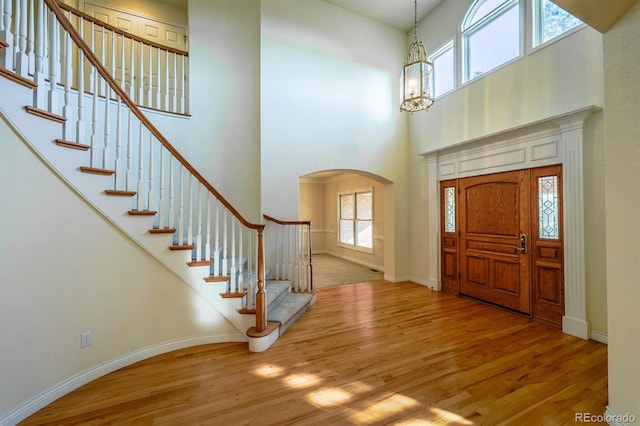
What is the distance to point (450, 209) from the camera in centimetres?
457

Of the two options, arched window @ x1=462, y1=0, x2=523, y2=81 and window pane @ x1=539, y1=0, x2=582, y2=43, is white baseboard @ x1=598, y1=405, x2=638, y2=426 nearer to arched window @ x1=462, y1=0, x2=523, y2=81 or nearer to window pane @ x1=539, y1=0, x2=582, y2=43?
window pane @ x1=539, y1=0, x2=582, y2=43

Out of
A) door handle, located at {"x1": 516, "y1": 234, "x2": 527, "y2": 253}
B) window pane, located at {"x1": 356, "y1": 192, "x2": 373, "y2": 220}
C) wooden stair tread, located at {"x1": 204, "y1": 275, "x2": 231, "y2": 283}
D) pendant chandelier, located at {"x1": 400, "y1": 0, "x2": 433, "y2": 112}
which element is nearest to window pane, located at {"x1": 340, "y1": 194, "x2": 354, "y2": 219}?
window pane, located at {"x1": 356, "y1": 192, "x2": 373, "y2": 220}

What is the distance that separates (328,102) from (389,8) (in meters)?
2.14

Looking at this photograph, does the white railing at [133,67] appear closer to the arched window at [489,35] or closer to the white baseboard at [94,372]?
the white baseboard at [94,372]

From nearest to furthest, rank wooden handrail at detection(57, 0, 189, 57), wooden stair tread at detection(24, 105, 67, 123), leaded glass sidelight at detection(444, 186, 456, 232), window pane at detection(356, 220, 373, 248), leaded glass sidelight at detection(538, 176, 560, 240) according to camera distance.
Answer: wooden stair tread at detection(24, 105, 67, 123)
wooden handrail at detection(57, 0, 189, 57)
leaded glass sidelight at detection(538, 176, 560, 240)
leaded glass sidelight at detection(444, 186, 456, 232)
window pane at detection(356, 220, 373, 248)

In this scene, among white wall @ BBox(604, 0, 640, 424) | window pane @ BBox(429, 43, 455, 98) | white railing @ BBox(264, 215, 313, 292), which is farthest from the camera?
window pane @ BBox(429, 43, 455, 98)

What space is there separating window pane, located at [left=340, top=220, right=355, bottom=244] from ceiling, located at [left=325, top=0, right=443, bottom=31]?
4950 mm

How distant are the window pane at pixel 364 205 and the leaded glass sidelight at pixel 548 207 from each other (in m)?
3.83

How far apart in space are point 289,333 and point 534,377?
2320mm

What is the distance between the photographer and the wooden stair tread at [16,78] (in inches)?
66.1

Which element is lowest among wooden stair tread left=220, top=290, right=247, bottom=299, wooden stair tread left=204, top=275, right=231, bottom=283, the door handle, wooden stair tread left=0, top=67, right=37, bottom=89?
wooden stair tread left=220, top=290, right=247, bottom=299

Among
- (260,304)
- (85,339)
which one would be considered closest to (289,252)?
(260,304)

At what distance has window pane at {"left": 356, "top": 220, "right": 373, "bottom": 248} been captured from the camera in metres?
6.93

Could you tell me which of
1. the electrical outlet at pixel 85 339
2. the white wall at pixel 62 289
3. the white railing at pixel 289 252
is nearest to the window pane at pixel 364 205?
the white railing at pixel 289 252
